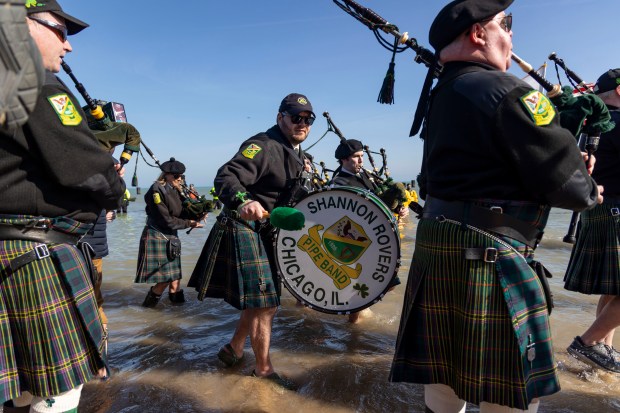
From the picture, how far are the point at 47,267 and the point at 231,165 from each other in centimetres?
134

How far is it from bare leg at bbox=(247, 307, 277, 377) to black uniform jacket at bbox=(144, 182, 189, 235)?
288cm

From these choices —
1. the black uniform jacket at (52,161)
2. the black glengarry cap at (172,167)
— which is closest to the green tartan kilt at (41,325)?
the black uniform jacket at (52,161)

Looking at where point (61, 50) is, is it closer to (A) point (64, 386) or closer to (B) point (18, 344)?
(B) point (18, 344)

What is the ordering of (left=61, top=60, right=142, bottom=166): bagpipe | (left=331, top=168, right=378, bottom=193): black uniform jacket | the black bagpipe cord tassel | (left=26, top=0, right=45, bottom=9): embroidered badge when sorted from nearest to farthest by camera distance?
(left=26, top=0, right=45, bottom=9): embroidered badge → the black bagpipe cord tassel → (left=61, top=60, right=142, bottom=166): bagpipe → (left=331, top=168, right=378, bottom=193): black uniform jacket

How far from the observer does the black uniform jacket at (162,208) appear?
5176 mm

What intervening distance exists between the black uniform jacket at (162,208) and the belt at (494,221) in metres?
4.38

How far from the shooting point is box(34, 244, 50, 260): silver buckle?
4.70ft

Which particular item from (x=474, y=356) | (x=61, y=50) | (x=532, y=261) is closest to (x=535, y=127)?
(x=532, y=261)

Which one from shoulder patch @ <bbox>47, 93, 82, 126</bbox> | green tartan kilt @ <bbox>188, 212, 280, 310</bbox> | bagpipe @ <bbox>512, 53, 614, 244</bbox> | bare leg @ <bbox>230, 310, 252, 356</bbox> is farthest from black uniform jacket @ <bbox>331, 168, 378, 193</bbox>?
shoulder patch @ <bbox>47, 93, 82, 126</bbox>

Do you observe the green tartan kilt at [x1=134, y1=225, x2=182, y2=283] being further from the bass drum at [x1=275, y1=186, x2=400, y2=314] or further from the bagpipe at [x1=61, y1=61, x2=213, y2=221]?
the bass drum at [x1=275, y1=186, x2=400, y2=314]

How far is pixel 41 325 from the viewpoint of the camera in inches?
56.4

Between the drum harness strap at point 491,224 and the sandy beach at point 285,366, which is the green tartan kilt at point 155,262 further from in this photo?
the drum harness strap at point 491,224

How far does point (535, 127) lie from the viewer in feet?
4.27

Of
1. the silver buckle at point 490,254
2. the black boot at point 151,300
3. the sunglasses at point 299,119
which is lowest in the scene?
the black boot at point 151,300
